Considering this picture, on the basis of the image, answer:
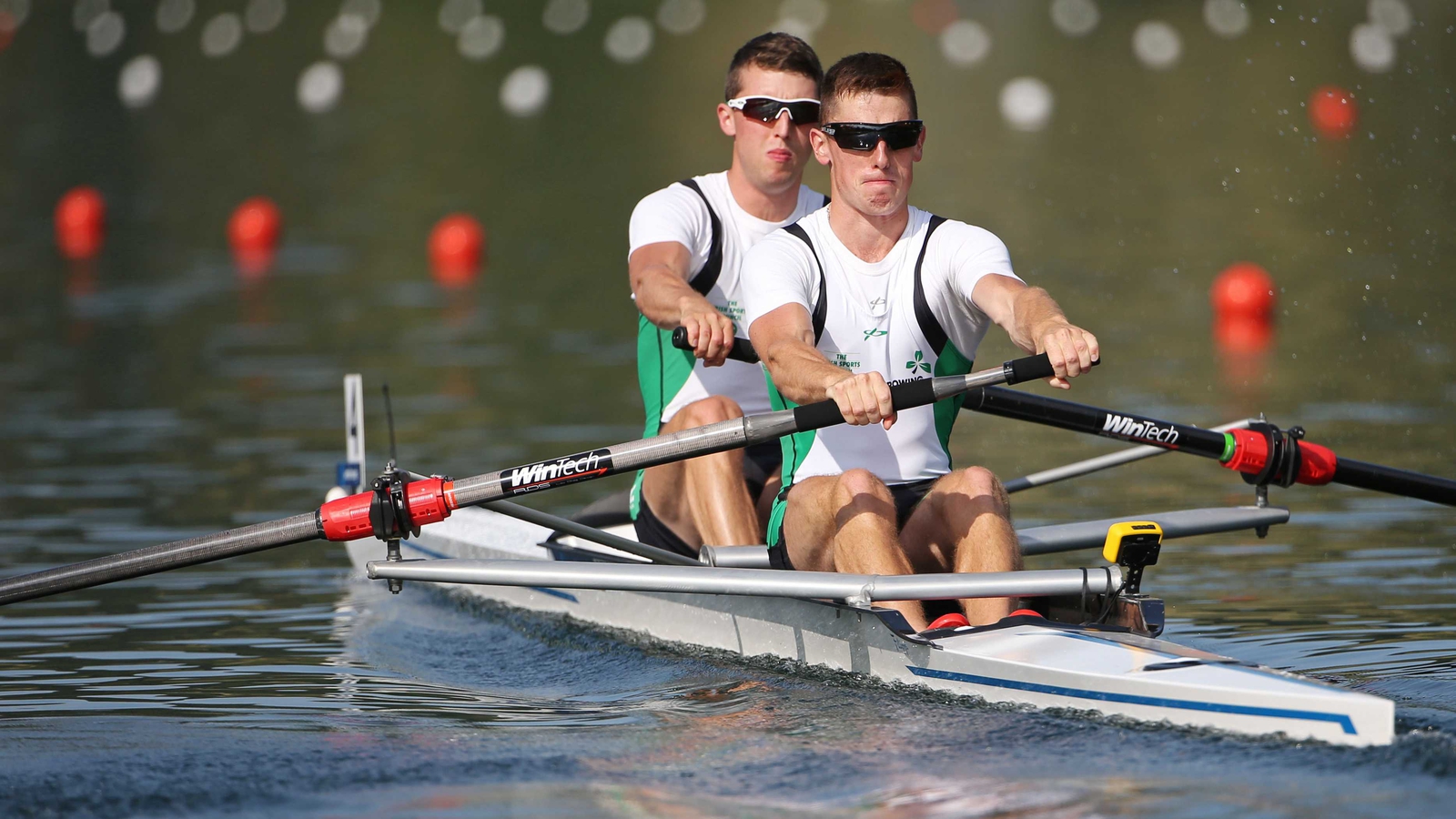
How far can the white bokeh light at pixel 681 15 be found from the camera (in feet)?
149

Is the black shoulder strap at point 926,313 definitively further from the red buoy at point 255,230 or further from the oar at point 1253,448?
the red buoy at point 255,230

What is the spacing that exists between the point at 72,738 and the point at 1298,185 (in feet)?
63.7

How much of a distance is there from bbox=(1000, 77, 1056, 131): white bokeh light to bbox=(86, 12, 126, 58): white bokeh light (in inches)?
979

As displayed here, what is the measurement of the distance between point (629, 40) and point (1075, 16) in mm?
11576

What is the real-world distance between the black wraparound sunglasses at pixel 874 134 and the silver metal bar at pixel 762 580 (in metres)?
1.34

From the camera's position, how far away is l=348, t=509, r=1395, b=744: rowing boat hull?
4.26 m

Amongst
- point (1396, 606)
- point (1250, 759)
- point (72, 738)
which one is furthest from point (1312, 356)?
point (72, 738)

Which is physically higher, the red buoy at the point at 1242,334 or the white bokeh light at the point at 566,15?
the white bokeh light at the point at 566,15

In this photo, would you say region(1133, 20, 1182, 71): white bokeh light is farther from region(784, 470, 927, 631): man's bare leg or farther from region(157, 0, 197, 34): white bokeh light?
region(784, 470, 927, 631): man's bare leg

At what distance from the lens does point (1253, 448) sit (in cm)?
622

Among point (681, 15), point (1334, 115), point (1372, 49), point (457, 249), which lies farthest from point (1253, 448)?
point (681, 15)

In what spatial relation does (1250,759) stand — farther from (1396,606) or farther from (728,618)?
(1396,606)

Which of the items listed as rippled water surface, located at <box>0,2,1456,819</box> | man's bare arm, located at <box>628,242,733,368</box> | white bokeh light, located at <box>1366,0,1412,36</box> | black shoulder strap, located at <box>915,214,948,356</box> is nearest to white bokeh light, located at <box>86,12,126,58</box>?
rippled water surface, located at <box>0,2,1456,819</box>

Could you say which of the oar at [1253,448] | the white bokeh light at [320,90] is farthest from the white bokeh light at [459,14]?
the oar at [1253,448]
